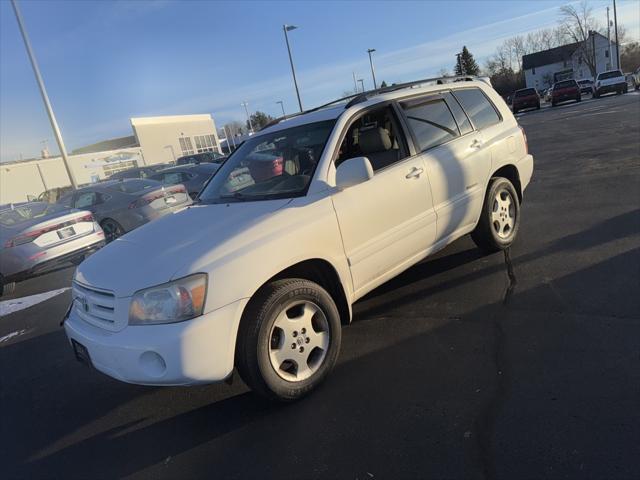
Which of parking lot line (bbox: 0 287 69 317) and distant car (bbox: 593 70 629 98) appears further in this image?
distant car (bbox: 593 70 629 98)

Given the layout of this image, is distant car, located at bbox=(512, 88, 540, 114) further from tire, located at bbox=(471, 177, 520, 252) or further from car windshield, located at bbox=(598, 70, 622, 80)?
tire, located at bbox=(471, 177, 520, 252)

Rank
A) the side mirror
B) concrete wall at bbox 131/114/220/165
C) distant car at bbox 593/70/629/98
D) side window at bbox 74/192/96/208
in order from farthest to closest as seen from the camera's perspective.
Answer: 1. concrete wall at bbox 131/114/220/165
2. distant car at bbox 593/70/629/98
3. side window at bbox 74/192/96/208
4. the side mirror

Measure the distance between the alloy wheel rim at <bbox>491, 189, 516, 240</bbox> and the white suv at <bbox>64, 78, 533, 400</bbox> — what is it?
0.05m

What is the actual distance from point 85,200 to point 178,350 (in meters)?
9.73

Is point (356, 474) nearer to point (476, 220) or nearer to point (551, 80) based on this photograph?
point (476, 220)

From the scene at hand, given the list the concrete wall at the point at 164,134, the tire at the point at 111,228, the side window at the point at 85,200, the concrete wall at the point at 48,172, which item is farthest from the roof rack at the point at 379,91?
the concrete wall at the point at 164,134

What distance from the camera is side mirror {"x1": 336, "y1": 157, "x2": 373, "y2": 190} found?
353 cm

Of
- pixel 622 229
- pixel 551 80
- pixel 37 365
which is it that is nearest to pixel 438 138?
pixel 622 229

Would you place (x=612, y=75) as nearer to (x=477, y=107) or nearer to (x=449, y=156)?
(x=477, y=107)

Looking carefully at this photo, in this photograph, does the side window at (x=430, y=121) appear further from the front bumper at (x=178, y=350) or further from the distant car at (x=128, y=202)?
the distant car at (x=128, y=202)

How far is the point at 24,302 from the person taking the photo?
730 centimetres

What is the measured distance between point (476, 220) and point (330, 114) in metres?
1.94

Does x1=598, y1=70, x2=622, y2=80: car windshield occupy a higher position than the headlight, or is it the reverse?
the headlight

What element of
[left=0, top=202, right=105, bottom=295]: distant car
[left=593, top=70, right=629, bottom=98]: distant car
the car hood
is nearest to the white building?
[left=0, top=202, right=105, bottom=295]: distant car
